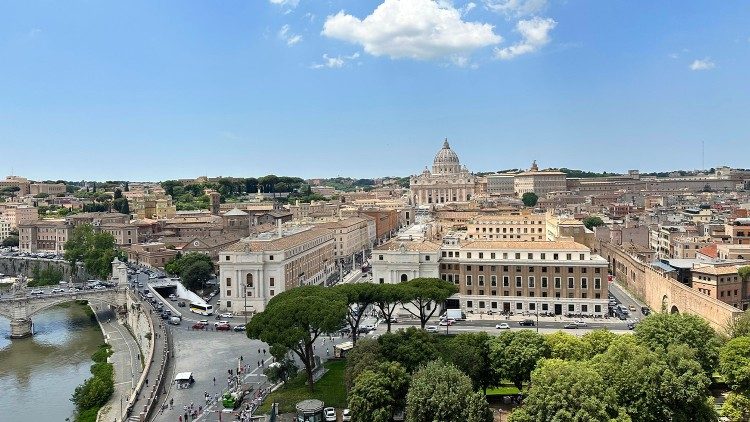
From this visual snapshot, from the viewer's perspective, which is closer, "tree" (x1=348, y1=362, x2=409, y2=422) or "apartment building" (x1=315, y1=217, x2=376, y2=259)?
"tree" (x1=348, y1=362, x2=409, y2=422)

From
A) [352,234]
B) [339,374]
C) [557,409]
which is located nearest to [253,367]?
[339,374]

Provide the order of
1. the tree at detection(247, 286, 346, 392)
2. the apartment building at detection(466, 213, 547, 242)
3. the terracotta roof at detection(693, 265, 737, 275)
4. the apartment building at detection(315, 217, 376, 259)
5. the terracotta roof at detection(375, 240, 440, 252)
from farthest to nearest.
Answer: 1. the apartment building at detection(315, 217, 376, 259)
2. the apartment building at detection(466, 213, 547, 242)
3. the terracotta roof at detection(375, 240, 440, 252)
4. the terracotta roof at detection(693, 265, 737, 275)
5. the tree at detection(247, 286, 346, 392)

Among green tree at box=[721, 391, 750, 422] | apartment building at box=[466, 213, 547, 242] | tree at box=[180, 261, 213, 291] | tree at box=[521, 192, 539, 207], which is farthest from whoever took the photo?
tree at box=[521, 192, 539, 207]

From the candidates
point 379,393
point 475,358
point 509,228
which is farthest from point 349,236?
point 379,393

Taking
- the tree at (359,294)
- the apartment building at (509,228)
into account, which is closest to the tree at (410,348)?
the tree at (359,294)

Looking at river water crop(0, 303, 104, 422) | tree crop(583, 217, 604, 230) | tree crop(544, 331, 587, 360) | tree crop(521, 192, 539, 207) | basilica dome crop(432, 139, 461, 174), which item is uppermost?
basilica dome crop(432, 139, 461, 174)

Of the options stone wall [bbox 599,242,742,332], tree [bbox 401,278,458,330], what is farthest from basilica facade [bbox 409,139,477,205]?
tree [bbox 401,278,458,330]

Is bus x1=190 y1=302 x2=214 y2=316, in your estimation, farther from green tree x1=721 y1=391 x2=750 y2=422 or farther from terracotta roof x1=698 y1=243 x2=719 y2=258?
terracotta roof x1=698 y1=243 x2=719 y2=258

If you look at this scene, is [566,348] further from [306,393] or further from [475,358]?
[306,393]
